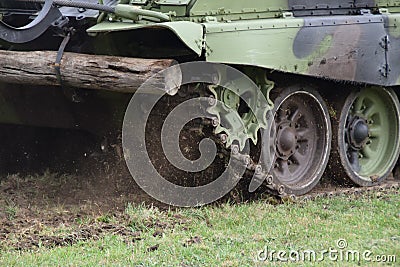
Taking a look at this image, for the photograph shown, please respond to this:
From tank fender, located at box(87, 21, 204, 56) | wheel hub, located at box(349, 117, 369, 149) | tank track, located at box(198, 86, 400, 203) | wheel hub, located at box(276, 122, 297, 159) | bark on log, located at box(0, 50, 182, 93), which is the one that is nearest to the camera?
tank fender, located at box(87, 21, 204, 56)

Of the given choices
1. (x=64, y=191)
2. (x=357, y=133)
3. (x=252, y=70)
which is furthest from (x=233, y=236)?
(x=357, y=133)

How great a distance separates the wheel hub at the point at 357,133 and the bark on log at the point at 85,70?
9.05ft

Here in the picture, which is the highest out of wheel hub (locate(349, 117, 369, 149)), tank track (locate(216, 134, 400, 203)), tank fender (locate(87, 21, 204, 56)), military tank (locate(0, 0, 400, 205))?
tank fender (locate(87, 21, 204, 56))

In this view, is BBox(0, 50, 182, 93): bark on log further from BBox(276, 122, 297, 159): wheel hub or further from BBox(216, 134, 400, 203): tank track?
BBox(276, 122, 297, 159): wheel hub

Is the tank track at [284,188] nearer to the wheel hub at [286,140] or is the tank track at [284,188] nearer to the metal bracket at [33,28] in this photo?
the wheel hub at [286,140]

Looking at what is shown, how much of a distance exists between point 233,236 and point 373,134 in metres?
3.20

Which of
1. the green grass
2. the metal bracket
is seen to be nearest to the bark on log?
the metal bracket

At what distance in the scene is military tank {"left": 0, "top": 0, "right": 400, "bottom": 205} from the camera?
25.6 ft

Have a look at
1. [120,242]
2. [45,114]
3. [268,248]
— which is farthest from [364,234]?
[45,114]

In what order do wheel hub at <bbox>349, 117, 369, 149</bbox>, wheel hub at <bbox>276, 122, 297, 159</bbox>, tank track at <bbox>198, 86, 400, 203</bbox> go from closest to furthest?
1. tank track at <bbox>198, 86, 400, 203</bbox>
2. wheel hub at <bbox>276, 122, 297, 159</bbox>
3. wheel hub at <bbox>349, 117, 369, 149</bbox>

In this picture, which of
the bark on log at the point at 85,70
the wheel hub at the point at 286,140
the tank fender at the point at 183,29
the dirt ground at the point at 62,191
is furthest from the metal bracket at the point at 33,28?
the wheel hub at the point at 286,140

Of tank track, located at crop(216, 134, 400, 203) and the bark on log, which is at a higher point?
the bark on log

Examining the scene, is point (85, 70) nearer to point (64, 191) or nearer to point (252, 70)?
point (252, 70)

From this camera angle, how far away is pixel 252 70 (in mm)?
8398
